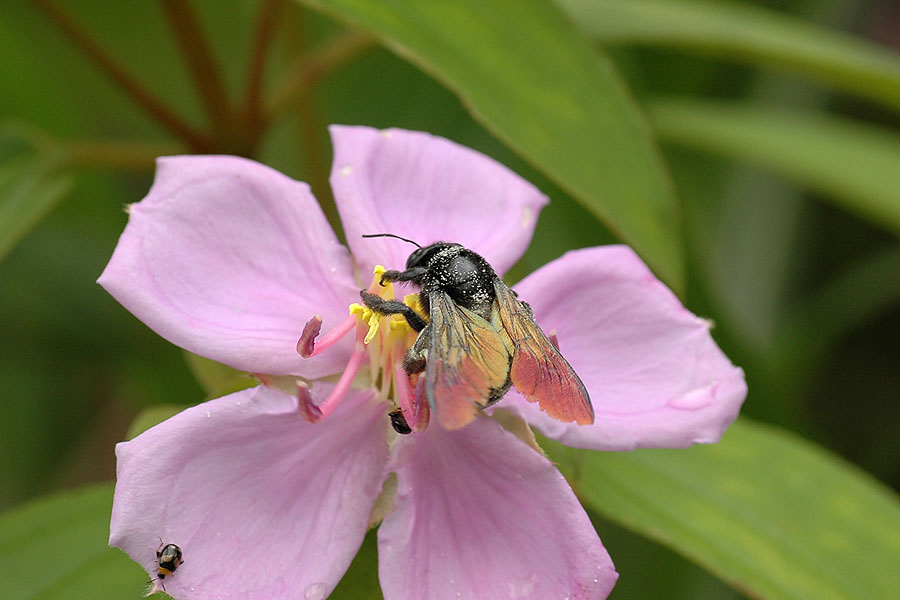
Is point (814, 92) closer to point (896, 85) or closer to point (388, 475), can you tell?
point (896, 85)

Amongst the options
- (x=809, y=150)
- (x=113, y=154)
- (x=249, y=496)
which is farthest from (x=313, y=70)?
(x=809, y=150)

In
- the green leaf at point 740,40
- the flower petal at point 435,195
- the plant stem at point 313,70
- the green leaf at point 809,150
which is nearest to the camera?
the flower petal at point 435,195

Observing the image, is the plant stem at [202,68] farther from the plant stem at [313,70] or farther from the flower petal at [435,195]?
the flower petal at [435,195]

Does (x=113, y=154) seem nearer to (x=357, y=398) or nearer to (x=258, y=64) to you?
(x=258, y=64)

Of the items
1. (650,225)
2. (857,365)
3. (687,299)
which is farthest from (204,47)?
(857,365)

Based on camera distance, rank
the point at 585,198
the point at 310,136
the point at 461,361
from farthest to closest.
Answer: the point at 310,136
the point at 585,198
the point at 461,361

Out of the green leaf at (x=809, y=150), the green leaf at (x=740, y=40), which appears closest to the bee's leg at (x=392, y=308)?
the green leaf at (x=740, y=40)
